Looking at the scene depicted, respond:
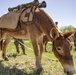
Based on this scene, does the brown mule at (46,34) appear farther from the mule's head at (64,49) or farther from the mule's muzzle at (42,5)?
the mule's muzzle at (42,5)

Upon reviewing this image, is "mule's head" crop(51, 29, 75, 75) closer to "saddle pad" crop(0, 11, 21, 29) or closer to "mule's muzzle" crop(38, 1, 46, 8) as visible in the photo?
"mule's muzzle" crop(38, 1, 46, 8)

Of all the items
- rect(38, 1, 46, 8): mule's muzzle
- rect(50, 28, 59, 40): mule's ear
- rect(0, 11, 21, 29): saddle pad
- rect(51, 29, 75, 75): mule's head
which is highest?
rect(38, 1, 46, 8): mule's muzzle

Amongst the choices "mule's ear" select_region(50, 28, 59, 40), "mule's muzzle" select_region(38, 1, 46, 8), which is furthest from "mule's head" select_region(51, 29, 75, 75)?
"mule's muzzle" select_region(38, 1, 46, 8)

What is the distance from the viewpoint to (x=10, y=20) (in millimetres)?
7504

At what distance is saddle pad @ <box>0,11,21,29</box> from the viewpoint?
7.16 m

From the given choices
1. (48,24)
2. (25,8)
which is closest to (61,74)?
(48,24)

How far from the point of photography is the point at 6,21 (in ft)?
25.2

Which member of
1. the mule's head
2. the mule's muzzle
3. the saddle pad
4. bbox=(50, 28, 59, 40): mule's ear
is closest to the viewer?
the mule's head

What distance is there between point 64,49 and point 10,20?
3.08 metres

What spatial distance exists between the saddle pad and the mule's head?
2.16 meters

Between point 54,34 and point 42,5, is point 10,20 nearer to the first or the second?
point 42,5

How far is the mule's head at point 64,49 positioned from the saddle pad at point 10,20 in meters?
2.16

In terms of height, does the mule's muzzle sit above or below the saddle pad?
above

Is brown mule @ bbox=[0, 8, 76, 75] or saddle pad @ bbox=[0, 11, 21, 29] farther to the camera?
saddle pad @ bbox=[0, 11, 21, 29]
